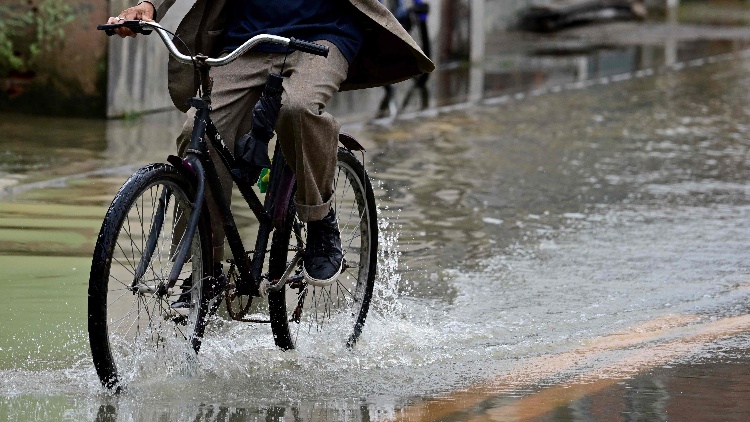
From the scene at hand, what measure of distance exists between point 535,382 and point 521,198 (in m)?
3.98

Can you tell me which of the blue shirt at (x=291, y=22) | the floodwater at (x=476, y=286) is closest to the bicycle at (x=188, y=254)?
the floodwater at (x=476, y=286)

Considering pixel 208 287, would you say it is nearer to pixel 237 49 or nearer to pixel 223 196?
pixel 223 196

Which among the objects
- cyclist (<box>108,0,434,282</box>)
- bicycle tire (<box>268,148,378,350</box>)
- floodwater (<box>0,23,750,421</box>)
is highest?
cyclist (<box>108,0,434,282</box>)

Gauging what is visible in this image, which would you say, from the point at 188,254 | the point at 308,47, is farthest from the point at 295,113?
the point at 188,254

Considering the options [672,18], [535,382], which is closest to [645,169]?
[535,382]

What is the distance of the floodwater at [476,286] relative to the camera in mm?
4809

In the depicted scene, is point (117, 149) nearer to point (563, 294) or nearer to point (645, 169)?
point (645, 169)

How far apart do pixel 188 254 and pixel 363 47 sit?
105 cm

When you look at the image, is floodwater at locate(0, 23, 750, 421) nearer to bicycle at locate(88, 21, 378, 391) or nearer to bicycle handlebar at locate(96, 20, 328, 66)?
bicycle at locate(88, 21, 378, 391)

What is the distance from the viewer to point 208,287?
196 inches

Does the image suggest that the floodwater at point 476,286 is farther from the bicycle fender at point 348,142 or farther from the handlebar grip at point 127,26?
the handlebar grip at point 127,26

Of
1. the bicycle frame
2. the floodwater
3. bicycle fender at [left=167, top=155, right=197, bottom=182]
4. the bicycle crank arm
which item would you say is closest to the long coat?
the bicycle frame

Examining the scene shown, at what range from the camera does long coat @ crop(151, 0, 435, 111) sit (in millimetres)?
5078

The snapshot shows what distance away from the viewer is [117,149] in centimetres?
1012
